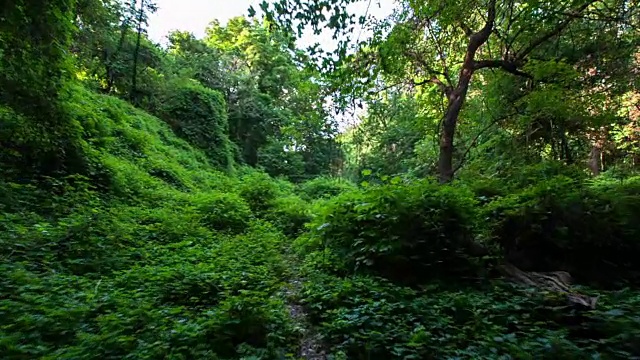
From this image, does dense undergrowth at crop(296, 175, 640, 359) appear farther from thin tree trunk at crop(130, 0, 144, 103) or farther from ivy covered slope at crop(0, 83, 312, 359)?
thin tree trunk at crop(130, 0, 144, 103)

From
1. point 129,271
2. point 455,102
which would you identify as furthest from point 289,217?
point 129,271

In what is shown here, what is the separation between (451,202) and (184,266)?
13.9 feet

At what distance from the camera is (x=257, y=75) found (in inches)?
1076

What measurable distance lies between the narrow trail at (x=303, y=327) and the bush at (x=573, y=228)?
11.3 ft

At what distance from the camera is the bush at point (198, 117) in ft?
62.5

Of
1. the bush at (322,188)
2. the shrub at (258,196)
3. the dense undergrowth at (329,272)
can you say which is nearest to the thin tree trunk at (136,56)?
the shrub at (258,196)

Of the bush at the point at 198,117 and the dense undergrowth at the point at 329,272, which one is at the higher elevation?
the bush at the point at 198,117

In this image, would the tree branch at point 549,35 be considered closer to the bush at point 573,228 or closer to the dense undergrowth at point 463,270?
the dense undergrowth at point 463,270

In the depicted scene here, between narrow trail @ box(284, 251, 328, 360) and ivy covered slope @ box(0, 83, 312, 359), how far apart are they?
158 millimetres

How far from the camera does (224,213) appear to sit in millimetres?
9539

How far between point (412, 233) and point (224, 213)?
5683 mm

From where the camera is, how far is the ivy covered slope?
3070 mm

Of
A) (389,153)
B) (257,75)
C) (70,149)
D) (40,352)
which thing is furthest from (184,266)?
(257,75)

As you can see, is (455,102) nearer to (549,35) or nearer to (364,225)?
(549,35)
